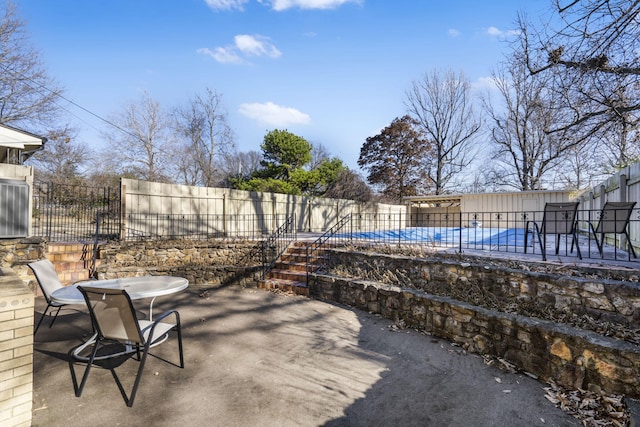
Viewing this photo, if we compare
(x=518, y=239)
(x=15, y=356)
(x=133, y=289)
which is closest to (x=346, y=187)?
(x=518, y=239)

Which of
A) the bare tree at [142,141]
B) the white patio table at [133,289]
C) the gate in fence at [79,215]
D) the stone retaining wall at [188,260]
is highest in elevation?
the bare tree at [142,141]

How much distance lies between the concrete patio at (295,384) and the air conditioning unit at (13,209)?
2406 mm

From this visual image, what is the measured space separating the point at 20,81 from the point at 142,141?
5.65 metres

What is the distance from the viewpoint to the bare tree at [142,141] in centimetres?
1705

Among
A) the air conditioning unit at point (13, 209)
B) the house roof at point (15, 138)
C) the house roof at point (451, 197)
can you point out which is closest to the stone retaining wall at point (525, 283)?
the air conditioning unit at point (13, 209)

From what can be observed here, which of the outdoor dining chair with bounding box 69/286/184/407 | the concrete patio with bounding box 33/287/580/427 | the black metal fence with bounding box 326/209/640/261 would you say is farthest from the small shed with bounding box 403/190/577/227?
the outdoor dining chair with bounding box 69/286/184/407

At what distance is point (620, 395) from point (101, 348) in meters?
4.98

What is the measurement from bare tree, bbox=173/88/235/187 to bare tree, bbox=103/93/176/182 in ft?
6.17

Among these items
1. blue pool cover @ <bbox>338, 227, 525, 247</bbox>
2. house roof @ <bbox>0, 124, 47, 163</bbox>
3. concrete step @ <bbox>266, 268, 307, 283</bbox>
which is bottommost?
concrete step @ <bbox>266, 268, 307, 283</bbox>

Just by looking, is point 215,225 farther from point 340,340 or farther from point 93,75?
point 93,75

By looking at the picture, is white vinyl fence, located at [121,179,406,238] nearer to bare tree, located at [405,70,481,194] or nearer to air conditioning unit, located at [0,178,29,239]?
air conditioning unit, located at [0,178,29,239]

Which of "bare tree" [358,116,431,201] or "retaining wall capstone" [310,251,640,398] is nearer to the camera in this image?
"retaining wall capstone" [310,251,640,398]

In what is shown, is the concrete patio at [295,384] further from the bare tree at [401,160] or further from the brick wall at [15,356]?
the bare tree at [401,160]

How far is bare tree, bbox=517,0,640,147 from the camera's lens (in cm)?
363
